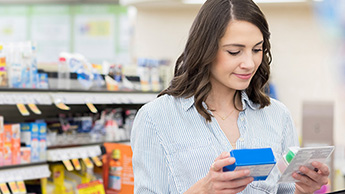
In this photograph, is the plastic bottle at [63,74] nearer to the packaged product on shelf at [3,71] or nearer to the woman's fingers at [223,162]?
the packaged product on shelf at [3,71]

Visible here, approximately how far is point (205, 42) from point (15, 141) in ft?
7.96

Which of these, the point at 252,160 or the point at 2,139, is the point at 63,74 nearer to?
the point at 2,139

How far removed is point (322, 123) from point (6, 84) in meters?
3.25

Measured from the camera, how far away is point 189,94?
6.42ft

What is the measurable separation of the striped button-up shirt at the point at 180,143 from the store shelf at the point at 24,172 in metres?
2.03

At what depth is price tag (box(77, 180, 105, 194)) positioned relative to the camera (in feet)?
12.7

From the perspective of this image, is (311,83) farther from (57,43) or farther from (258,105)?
(258,105)

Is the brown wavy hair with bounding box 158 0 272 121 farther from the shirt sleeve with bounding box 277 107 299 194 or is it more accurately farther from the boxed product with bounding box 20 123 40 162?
the boxed product with bounding box 20 123 40 162

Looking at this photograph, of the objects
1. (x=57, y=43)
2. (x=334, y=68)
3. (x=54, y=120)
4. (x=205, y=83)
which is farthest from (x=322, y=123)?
(x=57, y=43)

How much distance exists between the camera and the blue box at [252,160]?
152cm

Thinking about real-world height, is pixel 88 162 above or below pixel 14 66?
below

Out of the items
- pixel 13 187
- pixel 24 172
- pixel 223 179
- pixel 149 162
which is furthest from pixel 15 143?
pixel 223 179

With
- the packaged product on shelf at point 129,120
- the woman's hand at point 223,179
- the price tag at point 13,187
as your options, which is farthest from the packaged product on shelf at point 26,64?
the woman's hand at point 223,179

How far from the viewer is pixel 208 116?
1897mm
